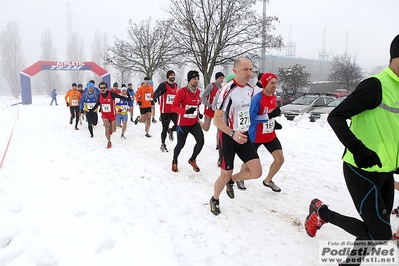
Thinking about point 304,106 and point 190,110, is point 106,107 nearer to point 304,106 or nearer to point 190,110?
point 190,110

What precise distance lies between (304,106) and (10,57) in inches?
2584

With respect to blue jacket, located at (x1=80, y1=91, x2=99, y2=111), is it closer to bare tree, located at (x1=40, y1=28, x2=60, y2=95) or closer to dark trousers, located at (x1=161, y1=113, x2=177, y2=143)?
dark trousers, located at (x1=161, y1=113, x2=177, y2=143)

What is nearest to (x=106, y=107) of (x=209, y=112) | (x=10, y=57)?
(x=209, y=112)

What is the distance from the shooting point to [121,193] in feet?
14.3

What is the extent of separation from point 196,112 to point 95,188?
2367mm

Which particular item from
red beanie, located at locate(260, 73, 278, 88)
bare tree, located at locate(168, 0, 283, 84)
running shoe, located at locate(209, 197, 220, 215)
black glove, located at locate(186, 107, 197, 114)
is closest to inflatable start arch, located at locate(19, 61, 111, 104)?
bare tree, located at locate(168, 0, 283, 84)

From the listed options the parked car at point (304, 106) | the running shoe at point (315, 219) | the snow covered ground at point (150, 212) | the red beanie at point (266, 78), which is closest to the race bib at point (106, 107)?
the snow covered ground at point (150, 212)

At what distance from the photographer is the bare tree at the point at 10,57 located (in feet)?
190

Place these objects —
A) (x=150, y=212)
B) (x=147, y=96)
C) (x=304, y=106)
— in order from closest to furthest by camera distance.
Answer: (x=150, y=212)
(x=147, y=96)
(x=304, y=106)

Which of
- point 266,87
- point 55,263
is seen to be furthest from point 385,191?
point 55,263

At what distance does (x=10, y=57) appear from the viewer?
5884 cm

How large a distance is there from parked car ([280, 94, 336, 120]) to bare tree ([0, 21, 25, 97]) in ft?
201

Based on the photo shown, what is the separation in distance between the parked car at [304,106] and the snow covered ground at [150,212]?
789cm

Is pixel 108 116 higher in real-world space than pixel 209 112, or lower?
lower
